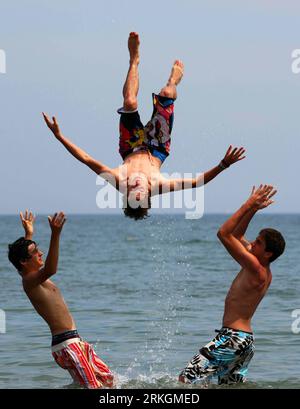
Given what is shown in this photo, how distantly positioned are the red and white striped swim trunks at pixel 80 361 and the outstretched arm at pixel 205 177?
188 cm

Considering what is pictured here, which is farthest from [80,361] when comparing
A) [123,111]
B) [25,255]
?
[123,111]

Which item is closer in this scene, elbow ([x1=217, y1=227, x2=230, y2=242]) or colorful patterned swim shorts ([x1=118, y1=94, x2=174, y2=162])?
elbow ([x1=217, y1=227, x2=230, y2=242])

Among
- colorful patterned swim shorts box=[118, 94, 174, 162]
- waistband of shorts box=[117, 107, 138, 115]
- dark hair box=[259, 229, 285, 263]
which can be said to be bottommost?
dark hair box=[259, 229, 285, 263]

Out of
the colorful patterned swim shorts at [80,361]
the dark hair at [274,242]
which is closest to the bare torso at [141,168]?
the dark hair at [274,242]

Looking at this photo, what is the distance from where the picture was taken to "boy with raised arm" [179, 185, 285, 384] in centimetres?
1055

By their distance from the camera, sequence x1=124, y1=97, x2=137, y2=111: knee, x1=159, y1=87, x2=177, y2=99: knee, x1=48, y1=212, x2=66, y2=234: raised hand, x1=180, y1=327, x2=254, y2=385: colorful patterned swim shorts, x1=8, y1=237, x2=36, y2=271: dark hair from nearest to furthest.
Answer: x1=48, y1=212, x2=66, y2=234: raised hand, x1=8, y1=237, x2=36, y2=271: dark hair, x1=180, y1=327, x2=254, y2=385: colorful patterned swim shorts, x1=124, y1=97, x2=137, y2=111: knee, x1=159, y1=87, x2=177, y2=99: knee

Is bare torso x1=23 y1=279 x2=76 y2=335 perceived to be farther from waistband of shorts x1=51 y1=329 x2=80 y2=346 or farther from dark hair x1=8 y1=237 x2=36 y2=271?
dark hair x1=8 y1=237 x2=36 y2=271

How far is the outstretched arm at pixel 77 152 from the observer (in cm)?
1034

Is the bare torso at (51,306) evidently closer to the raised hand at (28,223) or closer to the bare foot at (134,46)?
the raised hand at (28,223)

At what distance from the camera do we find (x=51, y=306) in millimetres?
10938

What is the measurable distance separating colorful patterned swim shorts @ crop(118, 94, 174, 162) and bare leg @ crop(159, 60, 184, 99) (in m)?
0.05

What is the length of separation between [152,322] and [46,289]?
822 centimetres
